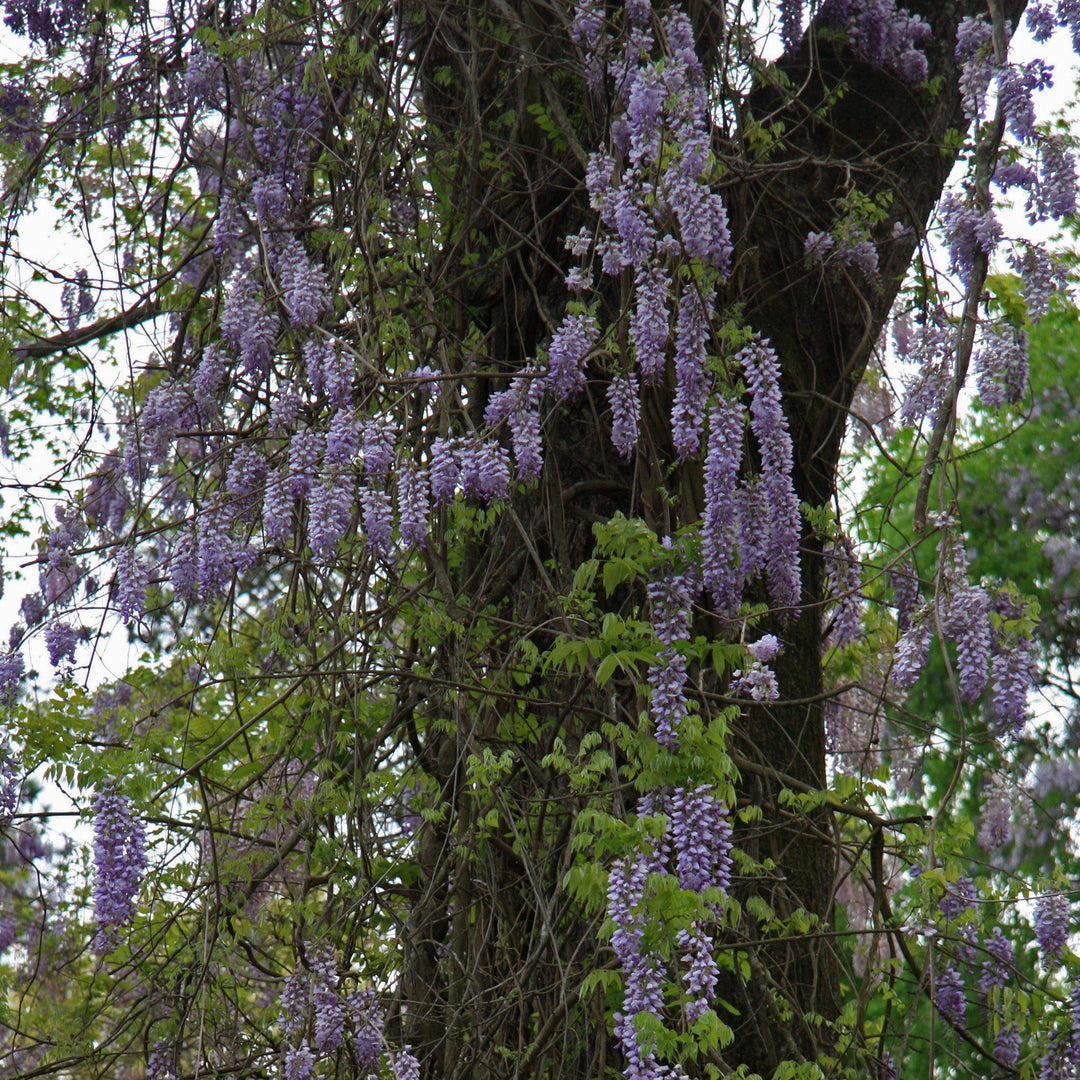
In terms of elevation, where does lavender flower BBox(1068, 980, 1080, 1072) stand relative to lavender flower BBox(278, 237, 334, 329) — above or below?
below

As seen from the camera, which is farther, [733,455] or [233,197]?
[233,197]

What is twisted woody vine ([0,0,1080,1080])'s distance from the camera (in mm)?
2531

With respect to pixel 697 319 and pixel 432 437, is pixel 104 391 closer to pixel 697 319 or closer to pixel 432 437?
pixel 432 437

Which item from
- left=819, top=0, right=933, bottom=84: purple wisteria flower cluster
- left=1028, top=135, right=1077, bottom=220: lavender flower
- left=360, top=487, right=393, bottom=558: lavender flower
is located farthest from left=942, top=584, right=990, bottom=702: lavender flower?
left=819, top=0, right=933, bottom=84: purple wisteria flower cluster

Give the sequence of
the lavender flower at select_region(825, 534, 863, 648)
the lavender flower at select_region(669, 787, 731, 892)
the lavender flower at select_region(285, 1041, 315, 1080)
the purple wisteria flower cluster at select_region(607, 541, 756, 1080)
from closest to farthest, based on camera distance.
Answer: the purple wisteria flower cluster at select_region(607, 541, 756, 1080)
the lavender flower at select_region(669, 787, 731, 892)
the lavender flower at select_region(285, 1041, 315, 1080)
the lavender flower at select_region(825, 534, 863, 648)

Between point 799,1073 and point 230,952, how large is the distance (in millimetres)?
1382

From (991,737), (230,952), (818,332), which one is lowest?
(230,952)

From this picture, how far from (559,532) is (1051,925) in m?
1.47

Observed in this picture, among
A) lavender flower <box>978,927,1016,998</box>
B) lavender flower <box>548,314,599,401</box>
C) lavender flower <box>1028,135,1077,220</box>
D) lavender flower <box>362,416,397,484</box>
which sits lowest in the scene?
lavender flower <box>978,927,1016,998</box>

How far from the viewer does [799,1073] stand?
2.33m

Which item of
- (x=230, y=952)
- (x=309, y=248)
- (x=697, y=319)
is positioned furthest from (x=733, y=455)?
(x=230, y=952)

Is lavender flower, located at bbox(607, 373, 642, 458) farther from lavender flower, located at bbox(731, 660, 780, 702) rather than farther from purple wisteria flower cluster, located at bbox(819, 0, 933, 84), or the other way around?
purple wisteria flower cluster, located at bbox(819, 0, 933, 84)

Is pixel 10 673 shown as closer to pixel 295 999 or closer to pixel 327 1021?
pixel 295 999

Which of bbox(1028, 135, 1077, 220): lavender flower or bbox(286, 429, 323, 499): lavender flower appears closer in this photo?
bbox(286, 429, 323, 499): lavender flower
